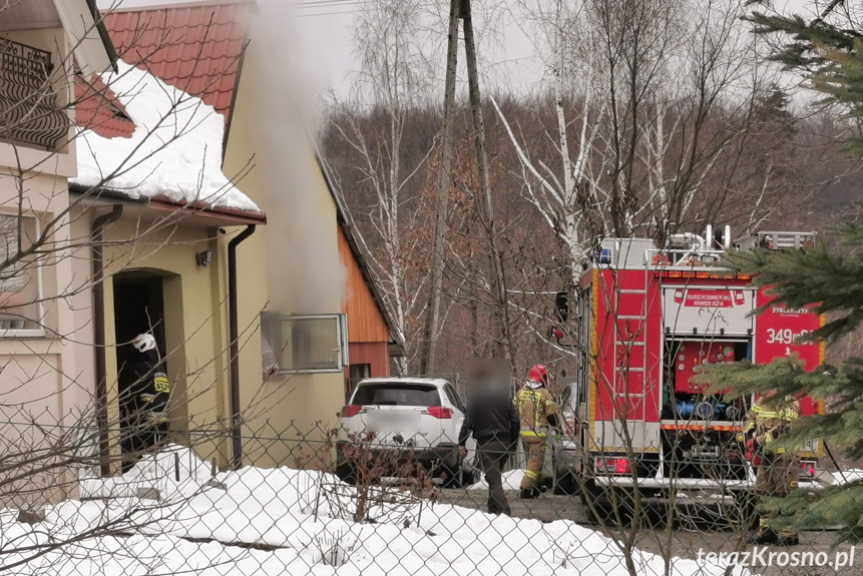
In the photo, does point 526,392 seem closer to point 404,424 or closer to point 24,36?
point 404,424

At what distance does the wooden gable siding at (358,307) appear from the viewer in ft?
70.4

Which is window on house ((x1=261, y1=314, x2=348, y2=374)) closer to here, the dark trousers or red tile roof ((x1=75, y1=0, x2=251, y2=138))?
red tile roof ((x1=75, y1=0, x2=251, y2=138))

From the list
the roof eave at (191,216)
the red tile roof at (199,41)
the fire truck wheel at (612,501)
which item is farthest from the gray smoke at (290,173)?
the fire truck wheel at (612,501)

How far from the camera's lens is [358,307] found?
22641 mm

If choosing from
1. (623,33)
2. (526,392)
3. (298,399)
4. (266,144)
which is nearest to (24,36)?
(266,144)

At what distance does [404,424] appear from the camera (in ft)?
38.7

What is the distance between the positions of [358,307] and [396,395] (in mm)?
8034

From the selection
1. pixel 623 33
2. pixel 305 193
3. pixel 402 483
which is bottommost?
pixel 402 483

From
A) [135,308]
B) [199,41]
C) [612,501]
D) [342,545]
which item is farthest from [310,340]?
[612,501]

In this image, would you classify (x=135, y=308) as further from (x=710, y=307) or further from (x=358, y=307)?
(x=710, y=307)

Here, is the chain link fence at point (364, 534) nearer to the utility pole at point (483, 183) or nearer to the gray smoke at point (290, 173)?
the utility pole at point (483, 183)

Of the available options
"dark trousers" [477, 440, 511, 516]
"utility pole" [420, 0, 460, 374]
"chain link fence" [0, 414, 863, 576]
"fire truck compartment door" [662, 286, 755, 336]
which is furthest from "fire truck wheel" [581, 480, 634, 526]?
"utility pole" [420, 0, 460, 374]

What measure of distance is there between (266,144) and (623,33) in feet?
20.2

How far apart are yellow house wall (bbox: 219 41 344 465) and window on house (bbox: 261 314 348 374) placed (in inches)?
9.4
